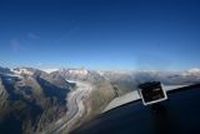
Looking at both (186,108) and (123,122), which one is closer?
(186,108)

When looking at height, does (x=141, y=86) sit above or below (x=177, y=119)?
above

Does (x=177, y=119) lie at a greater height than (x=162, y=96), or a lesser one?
lesser

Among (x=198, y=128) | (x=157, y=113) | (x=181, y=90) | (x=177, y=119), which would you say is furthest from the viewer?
(x=181, y=90)

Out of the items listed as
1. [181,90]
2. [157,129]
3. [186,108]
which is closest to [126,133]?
[157,129]

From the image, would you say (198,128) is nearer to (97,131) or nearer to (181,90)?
(97,131)

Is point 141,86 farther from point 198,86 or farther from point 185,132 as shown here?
point 198,86

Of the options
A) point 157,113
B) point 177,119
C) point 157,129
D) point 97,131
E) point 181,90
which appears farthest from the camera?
point 181,90

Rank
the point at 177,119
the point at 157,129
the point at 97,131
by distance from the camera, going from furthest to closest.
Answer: the point at 97,131 → the point at 177,119 → the point at 157,129

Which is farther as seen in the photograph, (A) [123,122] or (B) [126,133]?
(A) [123,122]

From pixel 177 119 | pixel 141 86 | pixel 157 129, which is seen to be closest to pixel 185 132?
pixel 157 129
